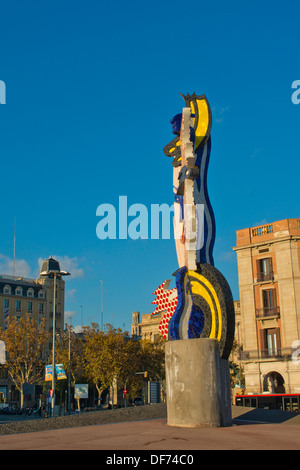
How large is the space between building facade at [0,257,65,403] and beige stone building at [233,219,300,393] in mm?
45045

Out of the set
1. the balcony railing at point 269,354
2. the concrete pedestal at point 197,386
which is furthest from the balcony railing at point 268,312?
the concrete pedestal at point 197,386

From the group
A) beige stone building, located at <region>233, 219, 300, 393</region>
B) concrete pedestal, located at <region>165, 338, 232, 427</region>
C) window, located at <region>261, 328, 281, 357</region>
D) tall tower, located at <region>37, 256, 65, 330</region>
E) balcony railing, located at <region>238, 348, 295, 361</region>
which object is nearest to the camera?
concrete pedestal, located at <region>165, 338, 232, 427</region>

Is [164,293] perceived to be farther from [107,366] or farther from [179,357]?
[107,366]

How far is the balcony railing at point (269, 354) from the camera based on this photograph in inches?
1784

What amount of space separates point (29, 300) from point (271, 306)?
5171 cm

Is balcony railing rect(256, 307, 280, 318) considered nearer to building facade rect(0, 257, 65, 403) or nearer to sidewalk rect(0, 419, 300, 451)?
sidewalk rect(0, 419, 300, 451)

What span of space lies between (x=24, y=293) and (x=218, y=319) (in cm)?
7366

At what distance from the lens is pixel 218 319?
19.8 metres

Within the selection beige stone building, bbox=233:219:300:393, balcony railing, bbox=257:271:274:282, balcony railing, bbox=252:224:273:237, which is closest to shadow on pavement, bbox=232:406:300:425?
beige stone building, bbox=233:219:300:393

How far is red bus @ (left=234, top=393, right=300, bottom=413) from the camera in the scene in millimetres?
30500

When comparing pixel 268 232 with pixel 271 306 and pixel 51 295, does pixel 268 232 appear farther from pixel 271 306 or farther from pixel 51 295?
pixel 51 295

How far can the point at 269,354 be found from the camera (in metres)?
47.2

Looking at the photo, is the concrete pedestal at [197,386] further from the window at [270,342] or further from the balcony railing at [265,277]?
the balcony railing at [265,277]
